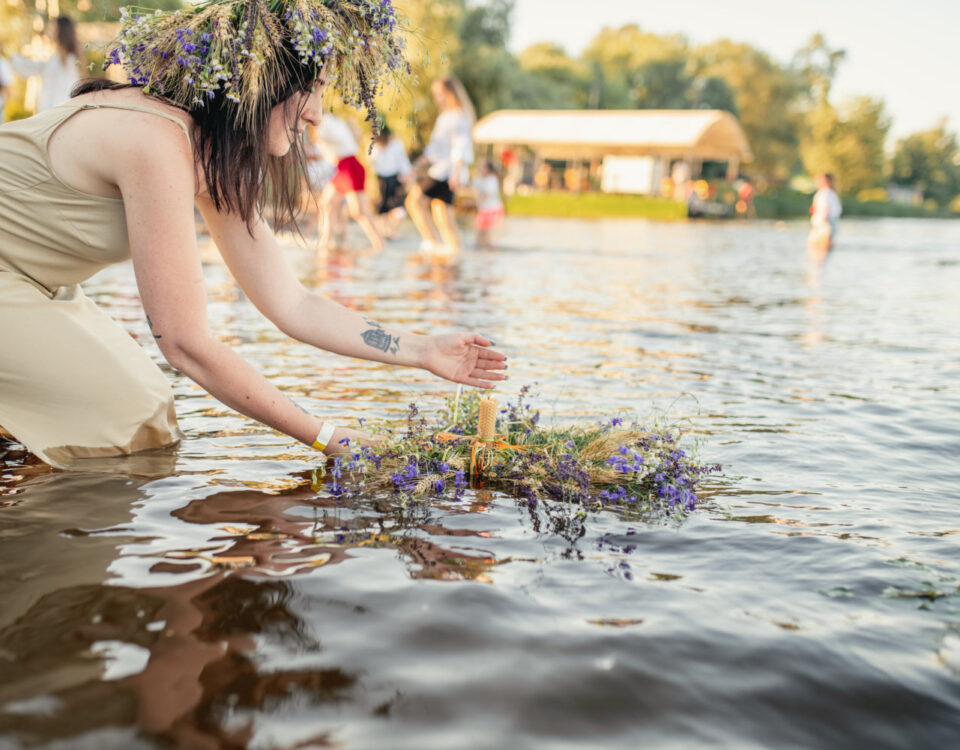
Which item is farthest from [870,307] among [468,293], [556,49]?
[556,49]

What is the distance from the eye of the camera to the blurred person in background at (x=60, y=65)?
9.30 metres

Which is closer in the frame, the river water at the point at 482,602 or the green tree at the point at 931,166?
the river water at the point at 482,602

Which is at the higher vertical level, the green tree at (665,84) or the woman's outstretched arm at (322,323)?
the green tree at (665,84)

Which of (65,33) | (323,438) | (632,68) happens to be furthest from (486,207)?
(632,68)

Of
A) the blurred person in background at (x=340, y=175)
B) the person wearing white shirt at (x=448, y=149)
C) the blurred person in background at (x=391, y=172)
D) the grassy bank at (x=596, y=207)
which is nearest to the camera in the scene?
the person wearing white shirt at (x=448, y=149)

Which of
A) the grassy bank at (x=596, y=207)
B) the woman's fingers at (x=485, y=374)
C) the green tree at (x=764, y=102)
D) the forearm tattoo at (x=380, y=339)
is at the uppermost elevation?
the green tree at (x=764, y=102)

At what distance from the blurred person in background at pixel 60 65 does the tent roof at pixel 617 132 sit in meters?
41.8

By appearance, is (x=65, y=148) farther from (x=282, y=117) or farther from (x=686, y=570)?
(x=686, y=570)

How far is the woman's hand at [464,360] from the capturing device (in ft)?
11.1

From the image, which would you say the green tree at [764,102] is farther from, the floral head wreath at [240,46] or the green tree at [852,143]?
the floral head wreath at [240,46]

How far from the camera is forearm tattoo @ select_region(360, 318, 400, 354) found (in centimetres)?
362

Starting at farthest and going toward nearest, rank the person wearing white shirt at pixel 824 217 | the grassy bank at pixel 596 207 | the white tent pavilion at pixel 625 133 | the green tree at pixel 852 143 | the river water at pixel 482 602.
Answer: the green tree at pixel 852 143 < the white tent pavilion at pixel 625 133 < the grassy bank at pixel 596 207 < the person wearing white shirt at pixel 824 217 < the river water at pixel 482 602

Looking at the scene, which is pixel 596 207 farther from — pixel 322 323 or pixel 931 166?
pixel 931 166

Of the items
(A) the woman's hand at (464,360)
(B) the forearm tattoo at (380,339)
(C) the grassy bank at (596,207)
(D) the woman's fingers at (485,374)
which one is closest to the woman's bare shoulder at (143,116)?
(B) the forearm tattoo at (380,339)
